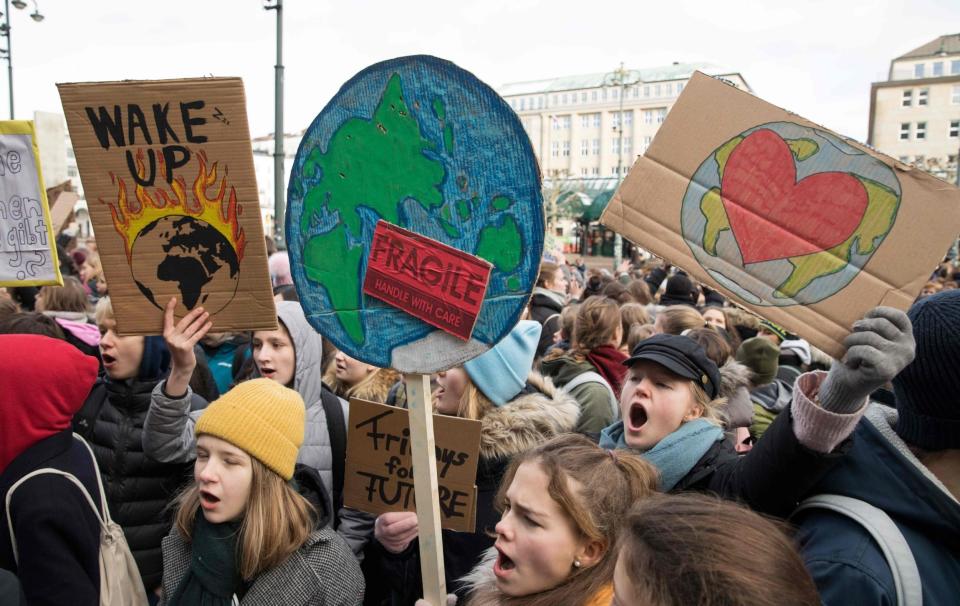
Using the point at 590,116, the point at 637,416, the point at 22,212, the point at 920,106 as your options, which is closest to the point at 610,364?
the point at 637,416

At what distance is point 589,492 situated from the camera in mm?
1707

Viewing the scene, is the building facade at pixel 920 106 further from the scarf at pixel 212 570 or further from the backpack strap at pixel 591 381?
the scarf at pixel 212 570

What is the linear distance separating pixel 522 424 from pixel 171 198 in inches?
56.4

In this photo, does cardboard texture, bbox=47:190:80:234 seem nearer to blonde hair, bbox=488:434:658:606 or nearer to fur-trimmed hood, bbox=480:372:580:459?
fur-trimmed hood, bbox=480:372:580:459

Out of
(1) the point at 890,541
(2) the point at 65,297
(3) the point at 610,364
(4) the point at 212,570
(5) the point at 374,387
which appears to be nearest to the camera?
(1) the point at 890,541

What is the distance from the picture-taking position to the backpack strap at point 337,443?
9.00ft

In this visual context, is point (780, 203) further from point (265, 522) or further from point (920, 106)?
point (920, 106)

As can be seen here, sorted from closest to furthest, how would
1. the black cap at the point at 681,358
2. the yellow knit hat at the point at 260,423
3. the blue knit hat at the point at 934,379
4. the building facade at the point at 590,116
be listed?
the blue knit hat at the point at 934,379 → the yellow knit hat at the point at 260,423 → the black cap at the point at 681,358 → the building facade at the point at 590,116

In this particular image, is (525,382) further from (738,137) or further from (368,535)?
(738,137)

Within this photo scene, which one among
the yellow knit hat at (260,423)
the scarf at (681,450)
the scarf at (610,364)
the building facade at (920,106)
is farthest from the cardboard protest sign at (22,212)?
the building facade at (920,106)

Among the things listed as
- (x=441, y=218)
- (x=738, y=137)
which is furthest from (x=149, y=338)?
(x=738, y=137)

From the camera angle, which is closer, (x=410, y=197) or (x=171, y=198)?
(x=410, y=197)

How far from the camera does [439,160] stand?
1620mm

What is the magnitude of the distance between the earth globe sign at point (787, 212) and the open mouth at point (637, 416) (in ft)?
3.32
